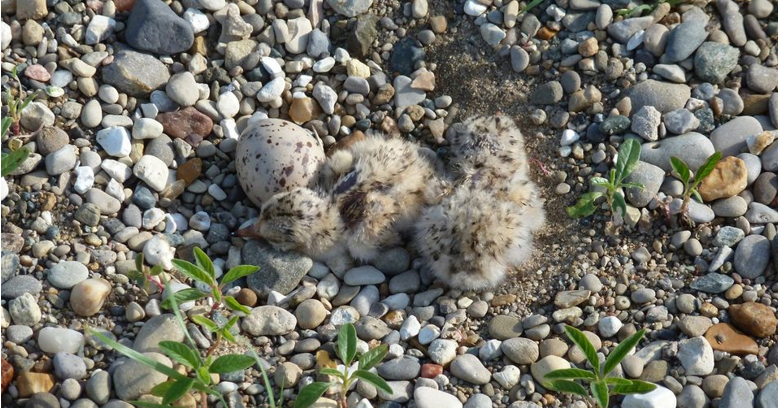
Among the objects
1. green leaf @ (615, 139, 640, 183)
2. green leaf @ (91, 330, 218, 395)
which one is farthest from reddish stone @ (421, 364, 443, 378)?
green leaf @ (615, 139, 640, 183)

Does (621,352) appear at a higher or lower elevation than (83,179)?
higher

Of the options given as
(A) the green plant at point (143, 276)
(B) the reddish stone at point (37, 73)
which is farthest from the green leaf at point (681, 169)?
(B) the reddish stone at point (37, 73)

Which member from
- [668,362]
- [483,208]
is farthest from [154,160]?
[668,362]

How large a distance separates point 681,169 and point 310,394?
2048 millimetres

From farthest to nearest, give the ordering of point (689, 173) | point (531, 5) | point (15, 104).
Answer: point (531, 5), point (15, 104), point (689, 173)

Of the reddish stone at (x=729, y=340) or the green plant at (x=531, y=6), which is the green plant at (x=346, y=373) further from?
the green plant at (x=531, y=6)

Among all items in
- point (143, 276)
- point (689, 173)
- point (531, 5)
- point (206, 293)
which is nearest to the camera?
point (206, 293)

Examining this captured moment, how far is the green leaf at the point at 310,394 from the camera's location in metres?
3.88

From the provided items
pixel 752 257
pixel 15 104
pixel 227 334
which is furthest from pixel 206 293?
pixel 752 257

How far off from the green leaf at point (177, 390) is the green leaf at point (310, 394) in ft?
1.41

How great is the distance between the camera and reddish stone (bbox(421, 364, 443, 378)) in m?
4.25

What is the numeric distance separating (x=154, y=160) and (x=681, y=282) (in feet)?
8.52

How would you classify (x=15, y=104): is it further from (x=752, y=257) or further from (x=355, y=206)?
(x=752, y=257)

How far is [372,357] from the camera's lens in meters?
4.02
